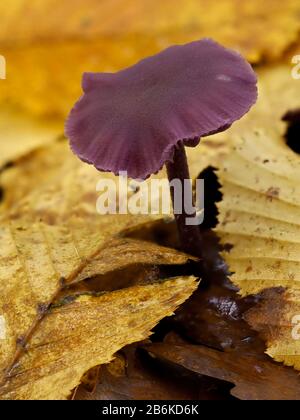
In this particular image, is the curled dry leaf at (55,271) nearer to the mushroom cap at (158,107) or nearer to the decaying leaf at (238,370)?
the decaying leaf at (238,370)

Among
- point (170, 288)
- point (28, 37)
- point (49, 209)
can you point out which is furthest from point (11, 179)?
point (170, 288)

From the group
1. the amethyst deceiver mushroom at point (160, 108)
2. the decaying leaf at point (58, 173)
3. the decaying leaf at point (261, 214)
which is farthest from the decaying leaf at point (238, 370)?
the decaying leaf at point (58, 173)

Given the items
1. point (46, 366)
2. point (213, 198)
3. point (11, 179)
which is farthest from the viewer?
point (11, 179)

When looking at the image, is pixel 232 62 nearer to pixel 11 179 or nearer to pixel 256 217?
pixel 256 217

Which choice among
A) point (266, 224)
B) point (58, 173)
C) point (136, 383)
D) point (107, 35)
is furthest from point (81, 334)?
point (107, 35)

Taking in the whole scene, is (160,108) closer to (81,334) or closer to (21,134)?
(81,334)
